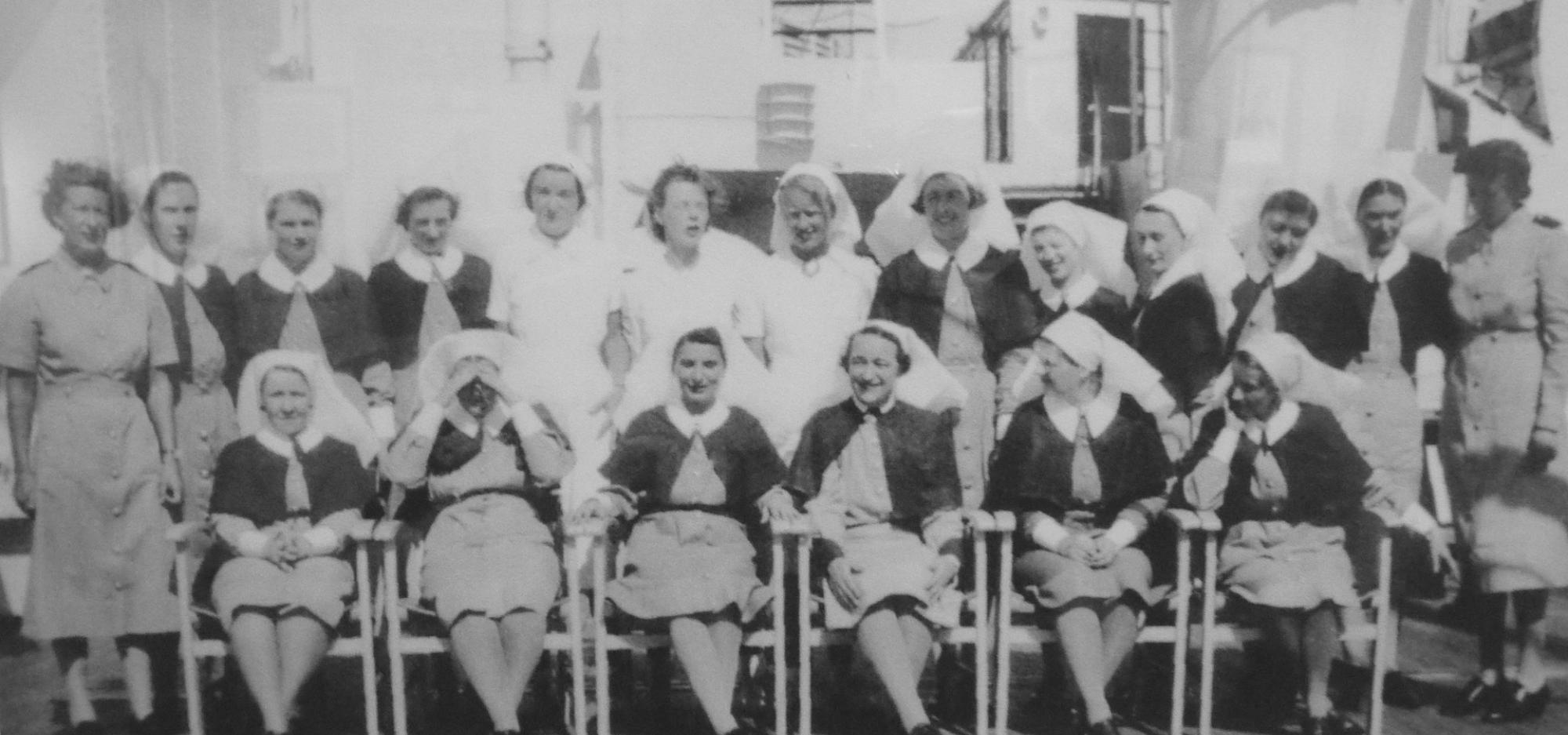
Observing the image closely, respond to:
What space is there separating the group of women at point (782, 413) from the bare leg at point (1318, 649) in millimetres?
10

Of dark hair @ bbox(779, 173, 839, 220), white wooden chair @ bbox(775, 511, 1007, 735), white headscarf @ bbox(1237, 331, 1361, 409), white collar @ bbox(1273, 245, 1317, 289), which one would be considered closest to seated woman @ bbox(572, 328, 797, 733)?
white wooden chair @ bbox(775, 511, 1007, 735)

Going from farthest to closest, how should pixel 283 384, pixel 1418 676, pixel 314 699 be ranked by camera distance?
pixel 1418 676, pixel 314 699, pixel 283 384

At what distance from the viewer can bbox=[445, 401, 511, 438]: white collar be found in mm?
3150

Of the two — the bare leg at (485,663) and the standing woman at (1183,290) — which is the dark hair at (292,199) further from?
the standing woman at (1183,290)

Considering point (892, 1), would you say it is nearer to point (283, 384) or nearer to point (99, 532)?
point (283, 384)

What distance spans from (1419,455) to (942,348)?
1.43 m

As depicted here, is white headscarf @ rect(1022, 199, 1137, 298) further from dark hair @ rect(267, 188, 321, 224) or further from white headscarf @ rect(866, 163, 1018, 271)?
dark hair @ rect(267, 188, 321, 224)

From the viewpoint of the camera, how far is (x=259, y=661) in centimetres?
288

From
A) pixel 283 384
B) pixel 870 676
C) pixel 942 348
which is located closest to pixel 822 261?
pixel 942 348

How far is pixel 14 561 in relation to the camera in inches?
136

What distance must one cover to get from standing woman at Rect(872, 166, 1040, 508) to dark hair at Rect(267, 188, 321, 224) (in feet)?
5.42

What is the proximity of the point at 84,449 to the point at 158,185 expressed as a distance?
73 cm

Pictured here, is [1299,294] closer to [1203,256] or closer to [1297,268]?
[1297,268]

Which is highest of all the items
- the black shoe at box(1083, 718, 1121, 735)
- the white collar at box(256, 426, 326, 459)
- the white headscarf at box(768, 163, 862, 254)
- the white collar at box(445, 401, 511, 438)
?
the white headscarf at box(768, 163, 862, 254)
